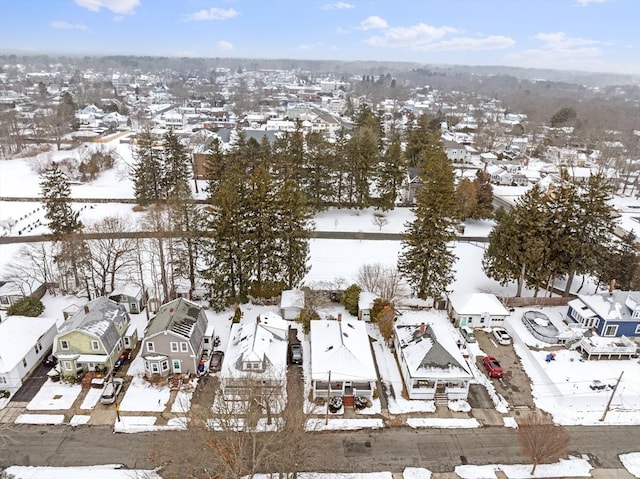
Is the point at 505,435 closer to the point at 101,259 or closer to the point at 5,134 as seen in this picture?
the point at 101,259

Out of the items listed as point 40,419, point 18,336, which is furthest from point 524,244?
point 18,336

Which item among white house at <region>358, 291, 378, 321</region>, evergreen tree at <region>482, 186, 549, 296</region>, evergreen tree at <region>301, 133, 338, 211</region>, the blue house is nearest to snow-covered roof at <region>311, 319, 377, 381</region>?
white house at <region>358, 291, 378, 321</region>

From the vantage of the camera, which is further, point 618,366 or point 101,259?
point 101,259

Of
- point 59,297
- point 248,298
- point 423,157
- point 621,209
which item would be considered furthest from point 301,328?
point 621,209

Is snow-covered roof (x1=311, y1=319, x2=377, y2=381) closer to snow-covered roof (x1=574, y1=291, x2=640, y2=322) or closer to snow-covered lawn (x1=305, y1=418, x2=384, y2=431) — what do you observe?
snow-covered lawn (x1=305, y1=418, x2=384, y2=431)

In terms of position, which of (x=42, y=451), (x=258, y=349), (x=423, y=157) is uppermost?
(x=423, y=157)

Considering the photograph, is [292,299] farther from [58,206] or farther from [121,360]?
[58,206]
